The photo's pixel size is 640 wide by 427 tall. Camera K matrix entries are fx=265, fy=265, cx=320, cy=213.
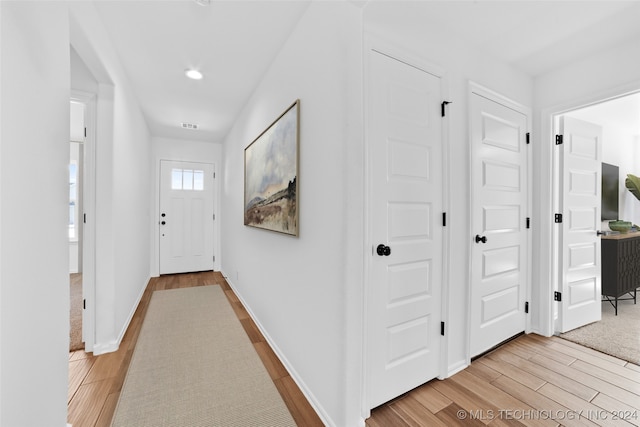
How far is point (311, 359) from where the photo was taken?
161 centimetres

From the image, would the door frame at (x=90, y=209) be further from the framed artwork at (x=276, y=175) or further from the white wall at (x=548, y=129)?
the white wall at (x=548, y=129)

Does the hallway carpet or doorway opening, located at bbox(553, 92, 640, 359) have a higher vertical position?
doorway opening, located at bbox(553, 92, 640, 359)

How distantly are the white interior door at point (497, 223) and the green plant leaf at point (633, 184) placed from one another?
3.11 meters

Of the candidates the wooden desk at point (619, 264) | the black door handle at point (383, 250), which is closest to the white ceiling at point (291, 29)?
the black door handle at point (383, 250)

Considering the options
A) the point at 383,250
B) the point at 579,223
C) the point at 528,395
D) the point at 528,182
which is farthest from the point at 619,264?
the point at 383,250

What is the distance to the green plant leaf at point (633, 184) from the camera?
388 cm

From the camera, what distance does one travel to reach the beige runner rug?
1.48 metres

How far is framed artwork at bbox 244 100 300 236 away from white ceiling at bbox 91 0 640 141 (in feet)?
1.96

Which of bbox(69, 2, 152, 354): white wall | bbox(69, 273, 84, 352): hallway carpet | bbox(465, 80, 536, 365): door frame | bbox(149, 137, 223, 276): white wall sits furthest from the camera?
bbox(149, 137, 223, 276): white wall

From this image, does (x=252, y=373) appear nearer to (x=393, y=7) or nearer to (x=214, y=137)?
(x=393, y=7)

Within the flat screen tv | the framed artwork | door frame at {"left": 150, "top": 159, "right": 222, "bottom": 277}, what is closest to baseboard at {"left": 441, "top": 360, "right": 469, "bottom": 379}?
the framed artwork

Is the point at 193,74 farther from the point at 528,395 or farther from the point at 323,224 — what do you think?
the point at 528,395

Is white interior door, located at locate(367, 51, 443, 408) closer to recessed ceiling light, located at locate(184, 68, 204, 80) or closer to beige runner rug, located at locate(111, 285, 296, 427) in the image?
beige runner rug, located at locate(111, 285, 296, 427)

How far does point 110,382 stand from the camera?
→ 1.78 meters
